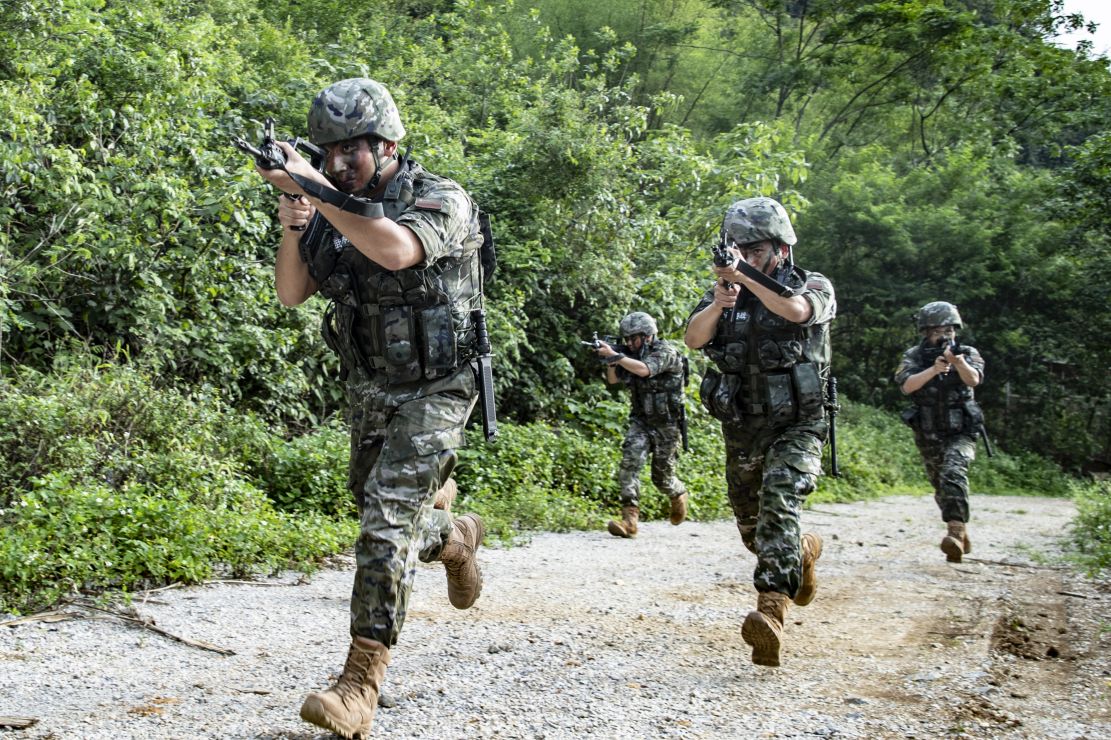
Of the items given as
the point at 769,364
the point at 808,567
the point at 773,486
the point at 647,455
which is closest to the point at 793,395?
the point at 769,364

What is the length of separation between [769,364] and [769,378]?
0.23 feet

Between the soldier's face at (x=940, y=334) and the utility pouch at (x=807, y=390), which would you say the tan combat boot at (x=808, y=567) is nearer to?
the utility pouch at (x=807, y=390)

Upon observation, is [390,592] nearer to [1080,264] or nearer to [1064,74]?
[1080,264]

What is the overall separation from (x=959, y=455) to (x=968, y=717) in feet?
18.8

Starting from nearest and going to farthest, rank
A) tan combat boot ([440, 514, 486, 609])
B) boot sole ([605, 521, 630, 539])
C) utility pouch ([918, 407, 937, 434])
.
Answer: tan combat boot ([440, 514, 486, 609]) → utility pouch ([918, 407, 937, 434]) → boot sole ([605, 521, 630, 539])

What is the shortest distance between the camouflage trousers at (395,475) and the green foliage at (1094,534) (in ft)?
19.1

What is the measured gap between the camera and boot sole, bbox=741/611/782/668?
4887 millimetres

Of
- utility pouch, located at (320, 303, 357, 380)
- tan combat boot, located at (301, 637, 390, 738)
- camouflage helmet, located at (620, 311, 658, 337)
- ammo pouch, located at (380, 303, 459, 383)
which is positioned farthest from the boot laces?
camouflage helmet, located at (620, 311, 658, 337)

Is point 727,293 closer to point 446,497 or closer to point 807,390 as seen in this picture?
point 807,390

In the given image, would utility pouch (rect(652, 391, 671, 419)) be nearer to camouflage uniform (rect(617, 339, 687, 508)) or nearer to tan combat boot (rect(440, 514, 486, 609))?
camouflage uniform (rect(617, 339, 687, 508))

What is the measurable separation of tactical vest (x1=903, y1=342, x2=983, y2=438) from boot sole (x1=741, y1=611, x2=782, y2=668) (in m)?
5.16

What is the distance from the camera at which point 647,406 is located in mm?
10391

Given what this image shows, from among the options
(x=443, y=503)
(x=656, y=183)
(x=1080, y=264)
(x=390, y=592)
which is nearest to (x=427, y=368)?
(x=390, y=592)

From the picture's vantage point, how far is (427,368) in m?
4.10
